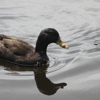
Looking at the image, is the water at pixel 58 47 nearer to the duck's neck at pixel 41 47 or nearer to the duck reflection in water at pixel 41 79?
the duck reflection in water at pixel 41 79

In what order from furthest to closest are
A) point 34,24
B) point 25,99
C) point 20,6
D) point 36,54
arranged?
point 20,6, point 34,24, point 36,54, point 25,99

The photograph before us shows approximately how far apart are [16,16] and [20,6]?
110cm

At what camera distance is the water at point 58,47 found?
23.6ft

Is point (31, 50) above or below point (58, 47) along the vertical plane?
above

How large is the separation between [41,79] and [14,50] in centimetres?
122

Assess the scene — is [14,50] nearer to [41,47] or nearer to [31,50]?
[31,50]

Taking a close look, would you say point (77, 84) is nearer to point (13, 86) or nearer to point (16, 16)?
point (13, 86)

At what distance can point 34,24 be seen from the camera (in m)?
11.4

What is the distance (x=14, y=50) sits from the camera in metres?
8.63

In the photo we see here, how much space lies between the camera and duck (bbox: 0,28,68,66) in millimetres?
8461

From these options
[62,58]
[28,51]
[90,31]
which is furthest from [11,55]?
[90,31]

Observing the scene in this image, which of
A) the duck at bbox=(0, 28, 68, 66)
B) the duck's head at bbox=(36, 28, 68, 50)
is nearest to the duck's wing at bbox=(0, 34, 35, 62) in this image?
the duck at bbox=(0, 28, 68, 66)

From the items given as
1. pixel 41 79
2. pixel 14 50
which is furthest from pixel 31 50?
pixel 41 79

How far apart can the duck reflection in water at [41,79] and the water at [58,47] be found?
22mm
